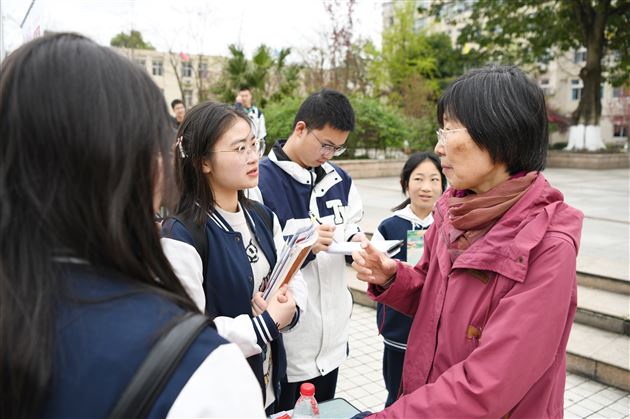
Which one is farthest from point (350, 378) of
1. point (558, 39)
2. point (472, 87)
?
point (558, 39)

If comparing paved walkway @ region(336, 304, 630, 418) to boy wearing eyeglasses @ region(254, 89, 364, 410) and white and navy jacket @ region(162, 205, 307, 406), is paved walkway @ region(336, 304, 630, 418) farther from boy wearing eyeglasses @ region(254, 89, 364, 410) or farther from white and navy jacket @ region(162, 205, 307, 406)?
white and navy jacket @ region(162, 205, 307, 406)

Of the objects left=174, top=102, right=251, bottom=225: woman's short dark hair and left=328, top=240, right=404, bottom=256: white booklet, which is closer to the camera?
left=174, top=102, right=251, bottom=225: woman's short dark hair

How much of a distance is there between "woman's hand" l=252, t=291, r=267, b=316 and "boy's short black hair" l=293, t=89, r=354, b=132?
3.49 ft

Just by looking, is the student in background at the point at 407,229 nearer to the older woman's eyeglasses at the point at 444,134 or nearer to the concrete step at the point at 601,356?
the older woman's eyeglasses at the point at 444,134

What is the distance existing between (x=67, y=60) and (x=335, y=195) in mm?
1923

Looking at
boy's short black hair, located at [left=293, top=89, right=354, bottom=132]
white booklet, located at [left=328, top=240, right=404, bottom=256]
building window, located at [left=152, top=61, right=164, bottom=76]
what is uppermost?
building window, located at [left=152, top=61, right=164, bottom=76]

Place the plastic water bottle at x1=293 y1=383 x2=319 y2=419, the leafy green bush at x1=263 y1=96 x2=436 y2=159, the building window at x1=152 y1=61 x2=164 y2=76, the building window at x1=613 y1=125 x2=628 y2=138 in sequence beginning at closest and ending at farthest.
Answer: the plastic water bottle at x1=293 y1=383 x2=319 y2=419 < the leafy green bush at x1=263 y1=96 x2=436 y2=159 < the building window at x1=152 y1=61 x2=164 y2=76 < the building window at x1=613 y1=125 x2=628 y2=138

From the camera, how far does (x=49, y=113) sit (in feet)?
2.43

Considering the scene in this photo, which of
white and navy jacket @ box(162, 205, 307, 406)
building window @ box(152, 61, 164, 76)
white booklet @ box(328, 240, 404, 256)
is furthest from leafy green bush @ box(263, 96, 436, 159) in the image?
building window @ box(152, 61, 164, 76)

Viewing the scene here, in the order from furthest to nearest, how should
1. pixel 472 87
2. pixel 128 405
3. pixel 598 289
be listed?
pixel 598 289 < pixel 472 87 < pixel 128 405

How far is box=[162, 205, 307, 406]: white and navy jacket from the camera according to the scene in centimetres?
158

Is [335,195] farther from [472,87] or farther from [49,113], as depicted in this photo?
[49,113]

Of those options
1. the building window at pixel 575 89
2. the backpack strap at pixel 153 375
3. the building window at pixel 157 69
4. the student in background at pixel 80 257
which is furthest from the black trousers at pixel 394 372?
the building window at pixel 575 89

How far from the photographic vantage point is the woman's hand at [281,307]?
1.70 m
